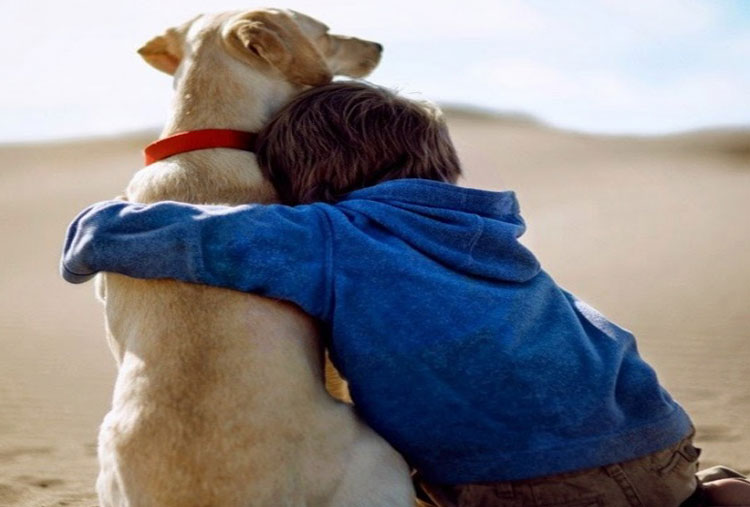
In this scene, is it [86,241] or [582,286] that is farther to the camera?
[582,286]

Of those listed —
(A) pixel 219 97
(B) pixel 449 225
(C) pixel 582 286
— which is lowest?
(C) pixel 582 286

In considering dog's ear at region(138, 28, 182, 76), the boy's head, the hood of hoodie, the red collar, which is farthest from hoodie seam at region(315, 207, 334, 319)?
dog's ear at region(138, 28, 182, 76)

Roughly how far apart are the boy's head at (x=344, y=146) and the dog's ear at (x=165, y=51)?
1.83 feet

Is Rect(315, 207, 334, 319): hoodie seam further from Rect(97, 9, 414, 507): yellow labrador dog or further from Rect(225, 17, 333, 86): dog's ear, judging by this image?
Rect(225, 17, 333, 86): dog's ear

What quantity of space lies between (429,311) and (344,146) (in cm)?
60

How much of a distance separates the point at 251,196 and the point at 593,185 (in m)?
20.2

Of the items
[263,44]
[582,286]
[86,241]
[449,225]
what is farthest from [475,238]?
[582,286]

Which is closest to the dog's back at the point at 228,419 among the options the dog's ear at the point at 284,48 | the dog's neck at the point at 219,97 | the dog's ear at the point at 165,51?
the dog's neck at the point at 219,97

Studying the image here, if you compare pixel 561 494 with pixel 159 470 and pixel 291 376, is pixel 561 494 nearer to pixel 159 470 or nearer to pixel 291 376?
pixel 291 376

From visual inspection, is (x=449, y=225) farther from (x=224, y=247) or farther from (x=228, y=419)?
(x=228, y=419)

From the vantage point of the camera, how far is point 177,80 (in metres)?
3.30

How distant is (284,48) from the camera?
3.18m

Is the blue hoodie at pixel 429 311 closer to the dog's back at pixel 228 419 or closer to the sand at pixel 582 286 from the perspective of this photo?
the dog's back at pixel 228 419

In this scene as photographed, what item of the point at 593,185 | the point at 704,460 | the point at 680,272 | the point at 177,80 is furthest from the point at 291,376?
the point at 593,185
